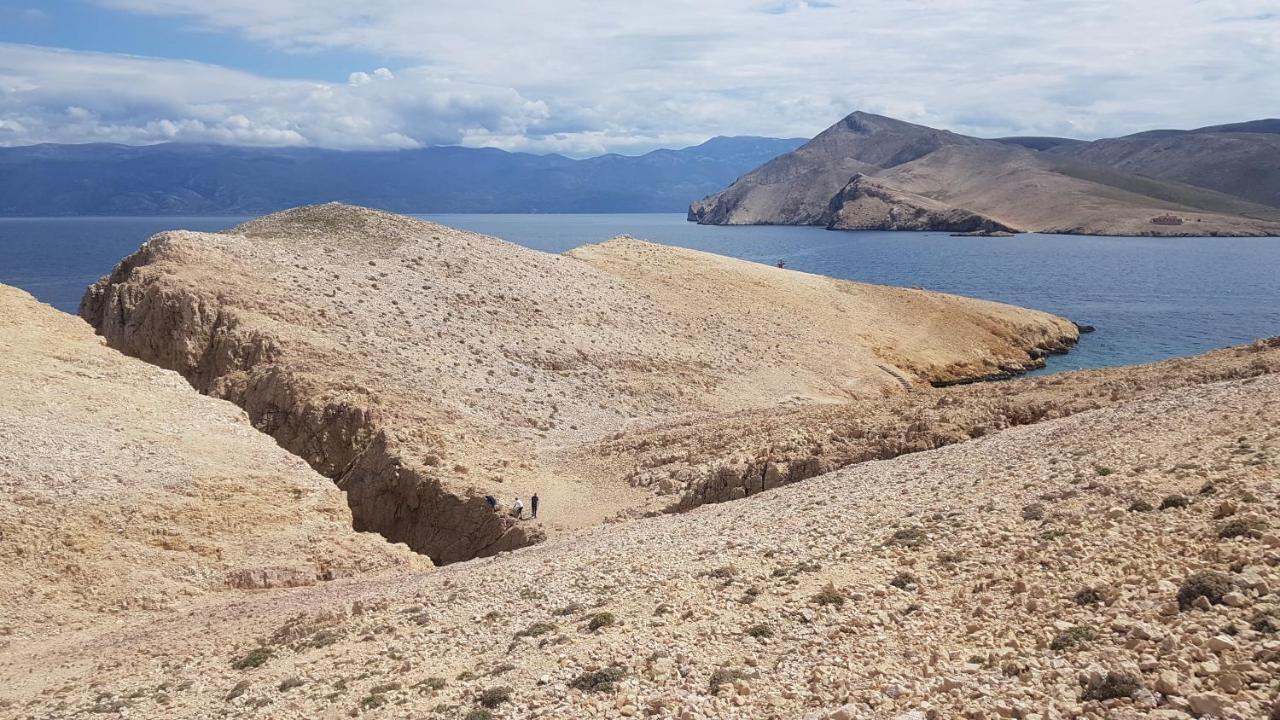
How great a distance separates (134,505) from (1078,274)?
11874 centimetres

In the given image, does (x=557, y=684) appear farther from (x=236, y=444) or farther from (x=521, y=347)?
(x=521, y=347)

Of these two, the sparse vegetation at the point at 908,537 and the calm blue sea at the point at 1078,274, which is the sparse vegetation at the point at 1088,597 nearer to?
the sparse vegetation at the point at 908,537

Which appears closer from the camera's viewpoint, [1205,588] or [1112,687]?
[1112,687]

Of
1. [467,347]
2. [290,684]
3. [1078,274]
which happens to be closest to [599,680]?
[290,684]

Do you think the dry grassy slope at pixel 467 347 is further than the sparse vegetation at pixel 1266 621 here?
Yes

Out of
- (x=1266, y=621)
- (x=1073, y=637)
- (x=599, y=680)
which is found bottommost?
(x=599, y=680)

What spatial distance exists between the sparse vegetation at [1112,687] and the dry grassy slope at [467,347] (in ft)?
54.5

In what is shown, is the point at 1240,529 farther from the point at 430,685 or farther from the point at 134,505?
the point at 134,505

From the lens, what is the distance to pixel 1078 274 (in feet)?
387

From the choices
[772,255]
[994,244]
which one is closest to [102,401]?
[772,255]

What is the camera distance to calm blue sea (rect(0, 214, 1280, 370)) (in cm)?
7344

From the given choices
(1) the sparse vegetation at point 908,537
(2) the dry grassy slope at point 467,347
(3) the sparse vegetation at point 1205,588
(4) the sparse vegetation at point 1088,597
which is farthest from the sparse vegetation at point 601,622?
(2) the dry grassy slope at point 467,347

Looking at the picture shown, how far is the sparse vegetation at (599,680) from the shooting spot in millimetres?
11680

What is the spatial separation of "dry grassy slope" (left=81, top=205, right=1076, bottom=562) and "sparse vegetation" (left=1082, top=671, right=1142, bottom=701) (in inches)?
→ 654
